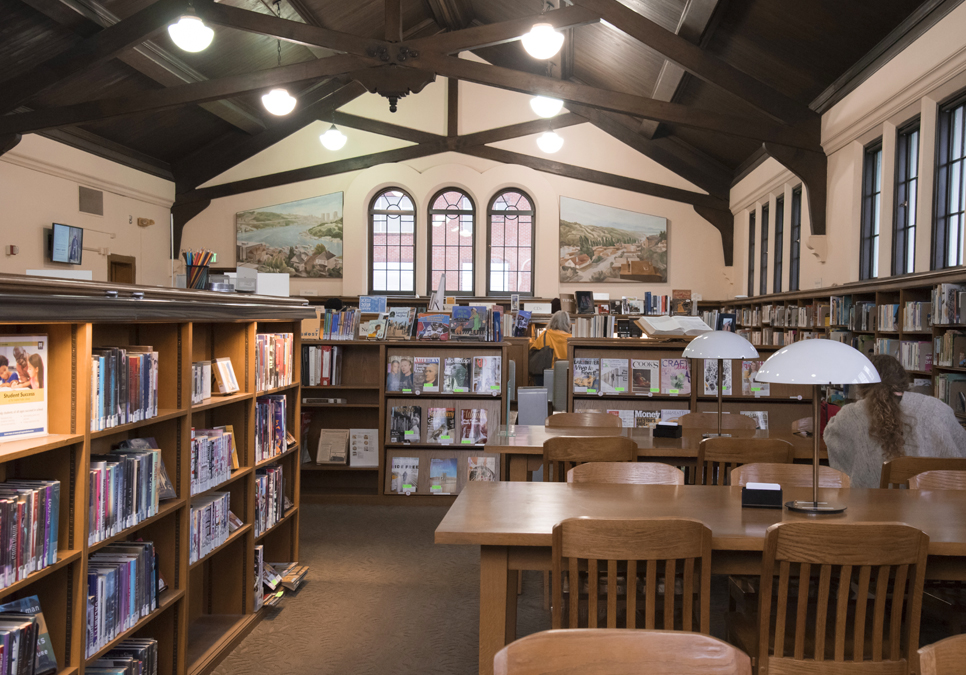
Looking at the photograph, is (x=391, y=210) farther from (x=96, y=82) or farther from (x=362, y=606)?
(x=362, y=606)

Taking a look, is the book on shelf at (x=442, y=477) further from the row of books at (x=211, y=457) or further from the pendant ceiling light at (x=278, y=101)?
the pendant ceiling light at (x=278, y=101)

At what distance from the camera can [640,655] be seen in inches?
54.7

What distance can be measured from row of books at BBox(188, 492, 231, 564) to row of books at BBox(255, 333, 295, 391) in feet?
2.10

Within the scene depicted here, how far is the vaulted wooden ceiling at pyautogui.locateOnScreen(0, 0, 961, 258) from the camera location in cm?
753

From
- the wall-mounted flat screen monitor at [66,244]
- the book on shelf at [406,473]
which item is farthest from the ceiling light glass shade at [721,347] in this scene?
the wall-mounted flat screen monitor at [66,244]

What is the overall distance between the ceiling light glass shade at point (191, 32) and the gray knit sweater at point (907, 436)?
6.43m

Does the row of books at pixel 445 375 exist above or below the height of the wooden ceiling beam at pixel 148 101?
below

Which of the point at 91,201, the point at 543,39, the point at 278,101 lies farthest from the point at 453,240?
the point at 543,39

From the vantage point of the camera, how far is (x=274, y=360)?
13.8 ft

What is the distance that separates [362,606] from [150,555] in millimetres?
1550

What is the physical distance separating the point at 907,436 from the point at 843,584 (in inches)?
78.1

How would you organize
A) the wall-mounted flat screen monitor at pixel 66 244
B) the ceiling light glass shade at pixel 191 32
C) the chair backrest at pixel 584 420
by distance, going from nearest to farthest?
the chair backrest at pixel 584 420
the ceiling light glass shade at pixel 191 32
the wall-mounted flat screen monitor at pixel 66 244

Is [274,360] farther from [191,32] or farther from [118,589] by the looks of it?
[191,32]

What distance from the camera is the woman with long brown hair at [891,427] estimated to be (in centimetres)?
Result: 372
